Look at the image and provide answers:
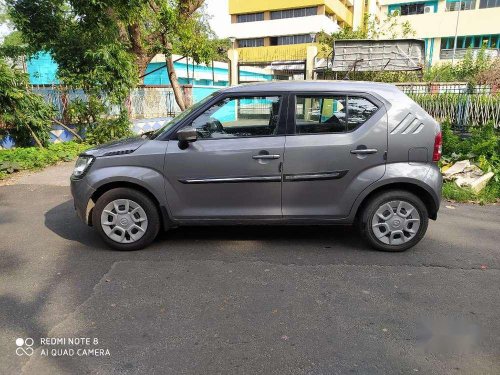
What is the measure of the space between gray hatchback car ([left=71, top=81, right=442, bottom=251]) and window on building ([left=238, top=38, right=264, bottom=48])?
43.7 m

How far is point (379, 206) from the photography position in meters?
4.23

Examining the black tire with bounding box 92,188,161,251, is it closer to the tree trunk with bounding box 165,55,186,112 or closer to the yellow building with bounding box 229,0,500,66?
the tree trunk with bounding box 165,55,186,112

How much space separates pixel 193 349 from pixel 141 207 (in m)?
1.94

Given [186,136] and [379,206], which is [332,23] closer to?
[379,206]

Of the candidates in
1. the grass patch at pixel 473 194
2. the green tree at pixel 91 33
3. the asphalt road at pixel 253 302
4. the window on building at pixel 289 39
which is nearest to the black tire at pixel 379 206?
the asphalt road at pixel 253 302

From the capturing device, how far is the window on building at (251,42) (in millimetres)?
45241

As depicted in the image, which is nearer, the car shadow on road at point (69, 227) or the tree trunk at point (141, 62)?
the car shadow on road at point (69, 227)

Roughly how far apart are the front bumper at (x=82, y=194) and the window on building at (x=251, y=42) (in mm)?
44172

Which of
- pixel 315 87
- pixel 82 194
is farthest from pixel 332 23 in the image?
pixel 82 194

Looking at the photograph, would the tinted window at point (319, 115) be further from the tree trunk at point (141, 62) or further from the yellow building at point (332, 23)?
the yellow building at point (332, 23)

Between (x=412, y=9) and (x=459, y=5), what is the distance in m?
4.78

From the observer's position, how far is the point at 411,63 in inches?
480

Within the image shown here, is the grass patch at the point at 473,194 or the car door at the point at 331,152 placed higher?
the car door at the point at 331,152

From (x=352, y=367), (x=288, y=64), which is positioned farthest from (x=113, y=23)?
(x=288, y=64)
